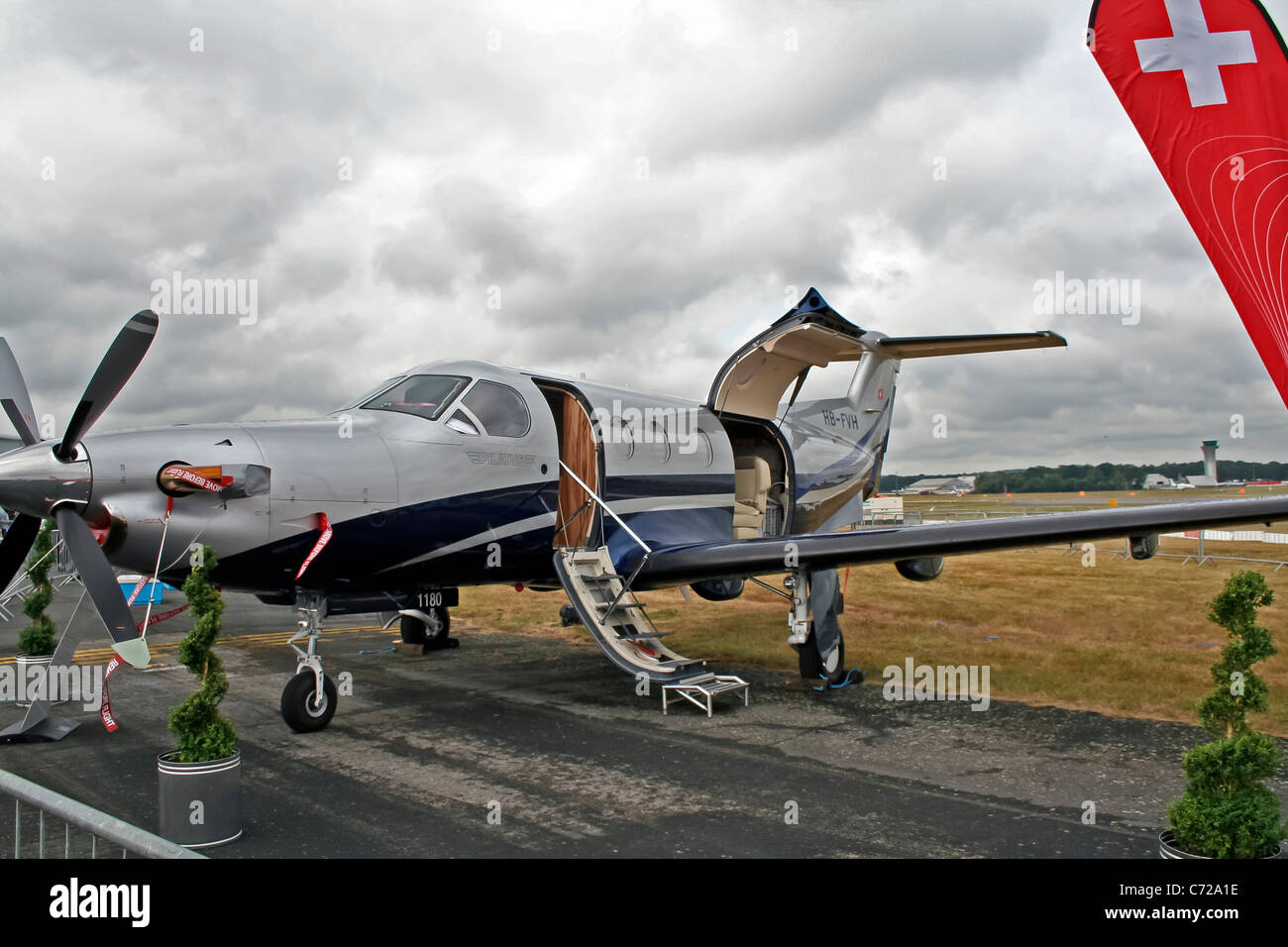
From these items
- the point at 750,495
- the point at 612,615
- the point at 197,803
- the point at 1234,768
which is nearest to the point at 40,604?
the point at 197,803

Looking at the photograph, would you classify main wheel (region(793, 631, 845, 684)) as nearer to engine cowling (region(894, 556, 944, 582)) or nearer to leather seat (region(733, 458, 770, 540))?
engine cowling (region(894, 556, 944, 582))

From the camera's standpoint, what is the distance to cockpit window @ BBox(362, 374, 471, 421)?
8.74 metres

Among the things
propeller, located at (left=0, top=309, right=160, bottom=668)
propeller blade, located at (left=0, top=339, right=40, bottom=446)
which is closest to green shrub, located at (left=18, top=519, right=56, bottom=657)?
propeller blade, located at (left=0, top=339, right=40, bottom=446)

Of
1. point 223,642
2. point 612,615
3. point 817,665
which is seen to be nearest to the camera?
point 612,615

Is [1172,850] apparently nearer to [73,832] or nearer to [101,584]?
[73,832]

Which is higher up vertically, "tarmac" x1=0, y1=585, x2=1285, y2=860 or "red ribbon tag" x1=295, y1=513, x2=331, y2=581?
"red ribbon tag" x1=295, y1=513, x2=331, y2=581

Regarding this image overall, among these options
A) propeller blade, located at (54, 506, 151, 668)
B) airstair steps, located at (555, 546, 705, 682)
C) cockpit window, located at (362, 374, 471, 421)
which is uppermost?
cockpit window, located at (362, 374, 471, 421)

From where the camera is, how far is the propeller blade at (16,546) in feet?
22.7

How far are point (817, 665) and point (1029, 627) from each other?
6.12 m

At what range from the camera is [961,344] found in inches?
532

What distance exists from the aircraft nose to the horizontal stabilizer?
11788 millimetres

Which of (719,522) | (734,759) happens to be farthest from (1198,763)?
(719,522)

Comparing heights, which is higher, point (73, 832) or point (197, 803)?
point (197, 803)
